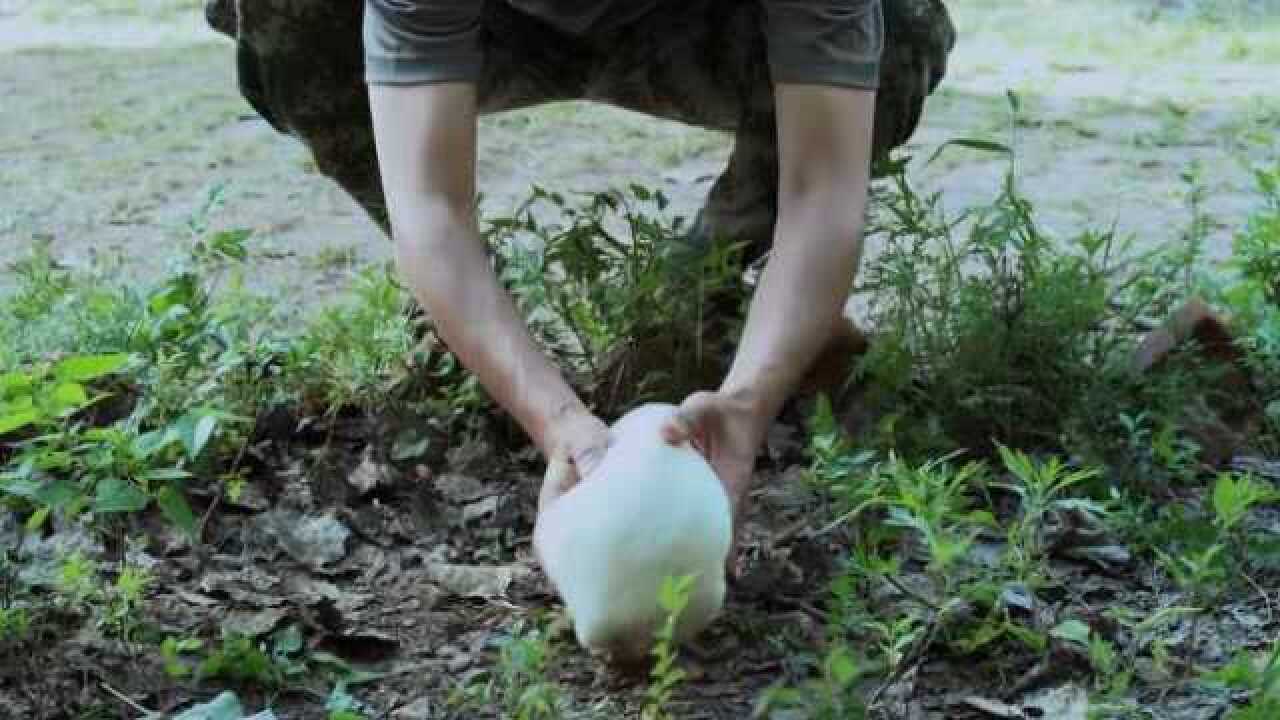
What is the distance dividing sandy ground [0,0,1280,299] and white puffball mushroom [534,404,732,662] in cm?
137

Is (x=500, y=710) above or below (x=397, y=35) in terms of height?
below

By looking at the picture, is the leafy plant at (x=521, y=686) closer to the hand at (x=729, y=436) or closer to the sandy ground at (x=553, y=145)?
the hand at (x=729, y=436)

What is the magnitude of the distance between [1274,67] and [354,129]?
3.42m

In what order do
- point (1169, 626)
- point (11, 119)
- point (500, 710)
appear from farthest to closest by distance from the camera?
point (11, 119), point (1169, 626), point (500, 710)

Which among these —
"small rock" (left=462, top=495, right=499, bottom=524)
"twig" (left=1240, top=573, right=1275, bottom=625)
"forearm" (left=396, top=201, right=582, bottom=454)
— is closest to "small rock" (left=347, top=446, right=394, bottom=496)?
"small rock" (left=462, top=495, right=499, bottom=524)

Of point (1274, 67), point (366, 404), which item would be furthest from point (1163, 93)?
point (366, 404)

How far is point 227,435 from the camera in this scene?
8.12ft

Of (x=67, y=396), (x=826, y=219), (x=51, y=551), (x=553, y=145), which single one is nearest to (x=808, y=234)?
(x=826, y=219)

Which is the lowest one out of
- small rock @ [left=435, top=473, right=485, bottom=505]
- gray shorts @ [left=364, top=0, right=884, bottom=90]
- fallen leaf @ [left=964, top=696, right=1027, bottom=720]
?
small rock @ [left=435, top=473, right=485, bottom=505]

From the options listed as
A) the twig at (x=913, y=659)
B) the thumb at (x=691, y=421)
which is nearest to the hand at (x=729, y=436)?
the thumb at (x=691, y=421)

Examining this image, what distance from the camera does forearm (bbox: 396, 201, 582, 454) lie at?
2084mm

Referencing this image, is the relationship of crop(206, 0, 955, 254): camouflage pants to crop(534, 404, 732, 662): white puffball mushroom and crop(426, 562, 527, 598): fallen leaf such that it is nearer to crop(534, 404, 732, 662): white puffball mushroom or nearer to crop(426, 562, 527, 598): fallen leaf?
crop(426, 562, 527, 598): fallen leaf

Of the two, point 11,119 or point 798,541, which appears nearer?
point 798,541

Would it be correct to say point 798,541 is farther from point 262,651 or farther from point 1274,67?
point 1274,67
